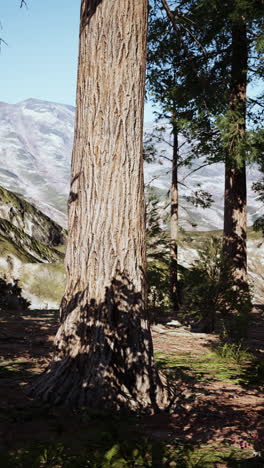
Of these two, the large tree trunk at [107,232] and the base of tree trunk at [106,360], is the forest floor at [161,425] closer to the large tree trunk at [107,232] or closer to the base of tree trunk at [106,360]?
the base of tree trunk at [106,360]

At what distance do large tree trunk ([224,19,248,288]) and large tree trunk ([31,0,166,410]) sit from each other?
6.55m

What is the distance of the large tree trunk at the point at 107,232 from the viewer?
3.69m

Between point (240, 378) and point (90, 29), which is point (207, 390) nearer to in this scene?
point (240, 378)

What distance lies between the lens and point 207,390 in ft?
14.1

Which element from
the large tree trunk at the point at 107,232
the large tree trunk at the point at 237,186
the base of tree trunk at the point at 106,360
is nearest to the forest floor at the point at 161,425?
the base of tree trunk at the point at 106,360

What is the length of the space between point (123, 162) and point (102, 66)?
940 mm

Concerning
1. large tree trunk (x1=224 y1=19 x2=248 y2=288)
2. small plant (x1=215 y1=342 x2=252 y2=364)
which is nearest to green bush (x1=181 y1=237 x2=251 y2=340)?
small plant (x1=215 y1=342 x2=252 y2=364)

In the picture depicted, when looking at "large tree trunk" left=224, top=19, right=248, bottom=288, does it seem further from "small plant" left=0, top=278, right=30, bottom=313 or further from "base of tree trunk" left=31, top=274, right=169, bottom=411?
"base of tree trunk" left=31, top=274, right=169, bottom=411

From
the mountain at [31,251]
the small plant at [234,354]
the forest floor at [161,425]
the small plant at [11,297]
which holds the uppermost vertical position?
the mountain at [31,251]

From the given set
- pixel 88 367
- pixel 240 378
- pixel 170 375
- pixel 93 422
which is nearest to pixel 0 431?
pixel 93 422

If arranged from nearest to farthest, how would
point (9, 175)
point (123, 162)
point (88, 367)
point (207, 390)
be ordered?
point (88, 367), point (123, 162), point (207, 390), point (9, 175)

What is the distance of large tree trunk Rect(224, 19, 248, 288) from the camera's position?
1039 cm

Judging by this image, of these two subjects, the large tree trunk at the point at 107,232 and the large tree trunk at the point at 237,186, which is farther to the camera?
the large tree trunk at the point at 237,186

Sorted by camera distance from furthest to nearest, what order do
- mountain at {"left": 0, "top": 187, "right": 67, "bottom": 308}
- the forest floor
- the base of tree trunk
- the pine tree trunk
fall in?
the pine tree trunk
mountain at {"left": 0, "top": 187, "right": 67, "bottom": 308}
the base of tree trunk
the forest floor
